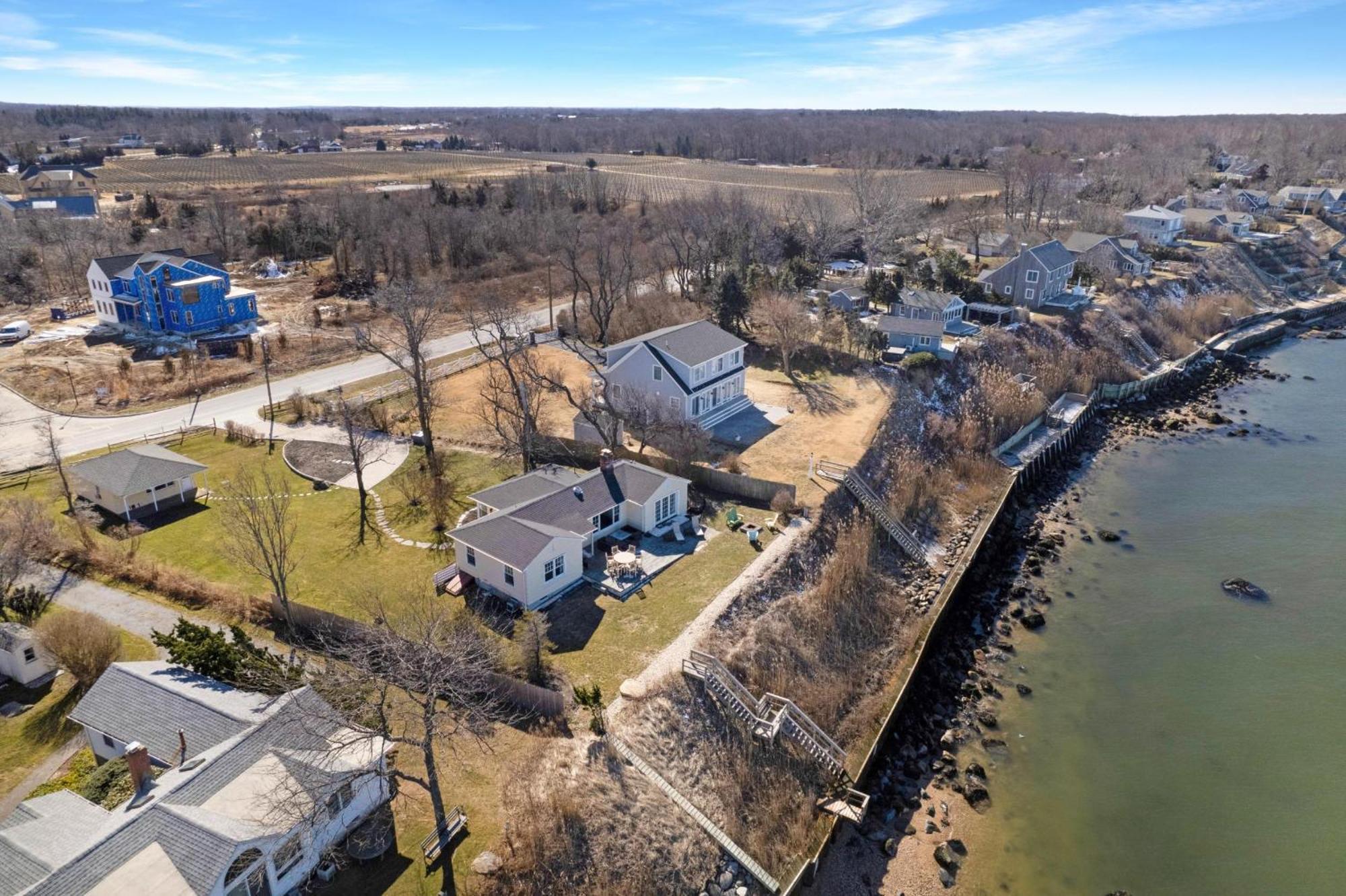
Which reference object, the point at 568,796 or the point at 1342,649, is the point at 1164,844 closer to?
the point at 1342,649

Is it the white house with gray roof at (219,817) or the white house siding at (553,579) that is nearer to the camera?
the white house with gray roof at (219,817)

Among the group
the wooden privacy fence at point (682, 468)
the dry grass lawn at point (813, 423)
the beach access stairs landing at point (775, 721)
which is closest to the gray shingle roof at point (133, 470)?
the wooden privacy fence at point (682, 468)

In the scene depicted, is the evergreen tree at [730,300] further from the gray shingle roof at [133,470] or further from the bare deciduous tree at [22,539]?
the bare deciduous tree at [22,539]

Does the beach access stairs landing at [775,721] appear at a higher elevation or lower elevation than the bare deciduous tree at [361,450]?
lower

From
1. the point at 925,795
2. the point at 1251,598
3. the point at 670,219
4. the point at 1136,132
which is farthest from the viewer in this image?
the point at 1136,132

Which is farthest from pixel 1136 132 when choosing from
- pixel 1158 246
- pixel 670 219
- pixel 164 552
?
pixel 164 552

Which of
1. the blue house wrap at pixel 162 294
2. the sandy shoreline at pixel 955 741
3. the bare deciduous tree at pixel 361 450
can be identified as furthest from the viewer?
the blue house wrap at pixel 162 294
